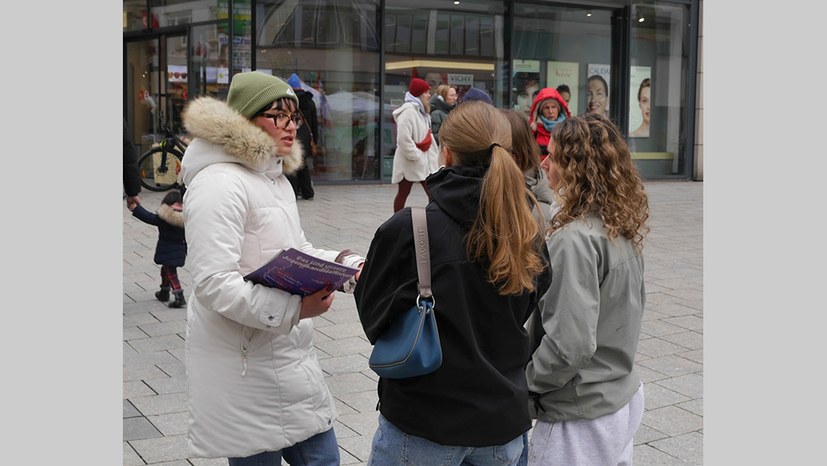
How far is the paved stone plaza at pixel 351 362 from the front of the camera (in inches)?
196

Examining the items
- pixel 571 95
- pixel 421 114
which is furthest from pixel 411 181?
pixel 571 95

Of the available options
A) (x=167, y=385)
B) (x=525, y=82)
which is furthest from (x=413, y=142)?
(x=525, y=82)

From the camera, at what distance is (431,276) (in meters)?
2.65

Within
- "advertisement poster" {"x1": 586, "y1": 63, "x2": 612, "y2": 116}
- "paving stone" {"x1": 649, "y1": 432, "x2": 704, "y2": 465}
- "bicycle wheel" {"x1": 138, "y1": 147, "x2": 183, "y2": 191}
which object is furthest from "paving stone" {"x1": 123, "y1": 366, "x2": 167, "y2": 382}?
"advertisement poster" {"x1": 586, "y1": 63, "x2": 612, "y2": 116}

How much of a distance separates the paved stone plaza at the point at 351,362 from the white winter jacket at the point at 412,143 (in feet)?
2.89

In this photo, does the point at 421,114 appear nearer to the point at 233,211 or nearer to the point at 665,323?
the point at 665,323

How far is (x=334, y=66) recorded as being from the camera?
17.4 m

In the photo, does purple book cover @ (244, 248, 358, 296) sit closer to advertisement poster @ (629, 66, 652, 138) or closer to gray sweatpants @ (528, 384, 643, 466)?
gray sweatpants @ (528, 384, 643, 466)

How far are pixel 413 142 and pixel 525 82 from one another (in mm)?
7970

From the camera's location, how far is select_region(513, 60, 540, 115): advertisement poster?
19.2 metres

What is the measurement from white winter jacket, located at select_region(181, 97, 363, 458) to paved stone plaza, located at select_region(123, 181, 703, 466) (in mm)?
1598

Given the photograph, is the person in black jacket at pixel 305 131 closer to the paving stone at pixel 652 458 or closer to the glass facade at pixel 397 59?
the glass facade at pixel 397 59

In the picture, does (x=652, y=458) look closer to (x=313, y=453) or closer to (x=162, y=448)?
(x=313, y=453)

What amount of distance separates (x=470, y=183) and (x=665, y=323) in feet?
17.5
